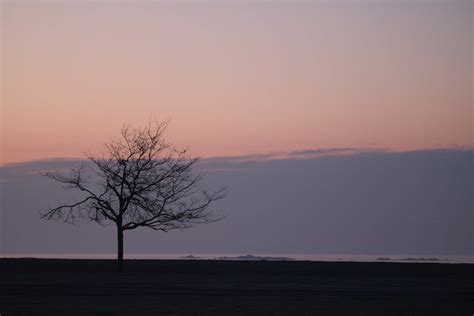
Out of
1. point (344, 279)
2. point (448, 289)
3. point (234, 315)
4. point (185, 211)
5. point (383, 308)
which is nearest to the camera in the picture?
point (234, 315)

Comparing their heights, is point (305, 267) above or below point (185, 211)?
below

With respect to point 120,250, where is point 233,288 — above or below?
below

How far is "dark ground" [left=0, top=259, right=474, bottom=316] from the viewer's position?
26094 mm

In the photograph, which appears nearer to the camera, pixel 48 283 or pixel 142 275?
pixel 48 283

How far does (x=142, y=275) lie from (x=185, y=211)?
5.17 meters

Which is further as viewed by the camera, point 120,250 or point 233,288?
point 120,250

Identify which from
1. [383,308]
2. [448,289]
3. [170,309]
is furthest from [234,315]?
[448,289]

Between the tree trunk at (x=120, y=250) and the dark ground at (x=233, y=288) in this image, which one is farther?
the tree trunk at (x=120, y=250)

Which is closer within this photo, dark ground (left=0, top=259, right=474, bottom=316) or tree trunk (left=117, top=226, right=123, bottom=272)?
dark ground (left=0, top=259, right=474, bottom=316)

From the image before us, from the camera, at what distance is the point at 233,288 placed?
110 ft

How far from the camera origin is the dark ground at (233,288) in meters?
26.1

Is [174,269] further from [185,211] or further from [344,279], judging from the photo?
[344,279]

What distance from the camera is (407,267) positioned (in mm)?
46438

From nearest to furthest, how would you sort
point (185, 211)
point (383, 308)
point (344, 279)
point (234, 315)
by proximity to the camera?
point (234, 315) < point (383, 308) < point (344, 279) < point (185, 211)
